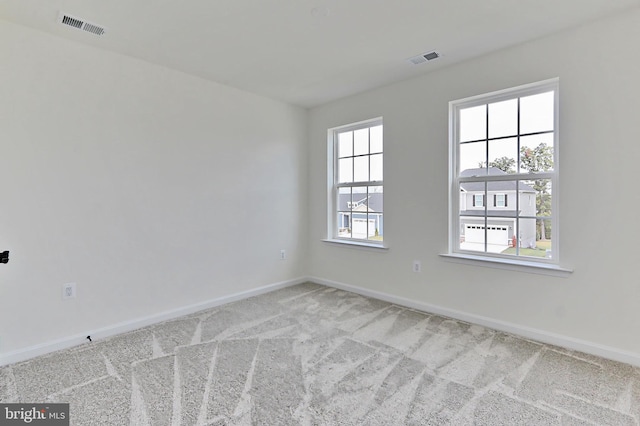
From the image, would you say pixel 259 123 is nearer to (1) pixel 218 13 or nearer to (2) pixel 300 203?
(2) pixel 300 203

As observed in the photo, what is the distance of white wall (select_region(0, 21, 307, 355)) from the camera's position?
7.91 feet

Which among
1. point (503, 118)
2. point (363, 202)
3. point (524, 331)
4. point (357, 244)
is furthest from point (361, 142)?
point (524, 331)

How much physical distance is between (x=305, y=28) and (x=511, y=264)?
8.45 ft

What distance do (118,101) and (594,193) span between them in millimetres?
3949

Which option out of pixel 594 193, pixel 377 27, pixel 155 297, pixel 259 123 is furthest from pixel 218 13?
pixel 594 193

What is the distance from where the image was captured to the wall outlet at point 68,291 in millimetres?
2607

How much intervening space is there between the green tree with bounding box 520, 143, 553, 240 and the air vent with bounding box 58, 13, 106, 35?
3.58 metres

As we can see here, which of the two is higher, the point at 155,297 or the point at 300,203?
the point at 300,203

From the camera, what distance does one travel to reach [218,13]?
7.37 feet

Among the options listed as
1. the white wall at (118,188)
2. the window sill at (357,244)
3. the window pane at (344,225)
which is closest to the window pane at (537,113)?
the window sill at (357,244)

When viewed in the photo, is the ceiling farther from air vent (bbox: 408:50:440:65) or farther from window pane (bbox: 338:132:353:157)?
window pane (bbox: 338:132:353:157)

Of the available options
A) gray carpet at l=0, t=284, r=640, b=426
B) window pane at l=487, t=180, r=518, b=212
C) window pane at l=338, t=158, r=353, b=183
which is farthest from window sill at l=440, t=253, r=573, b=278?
window pane at l=338, t=158, r=353, b=183

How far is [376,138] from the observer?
3947mm

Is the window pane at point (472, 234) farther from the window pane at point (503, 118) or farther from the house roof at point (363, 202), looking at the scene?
the house roof at point (363, 202)
